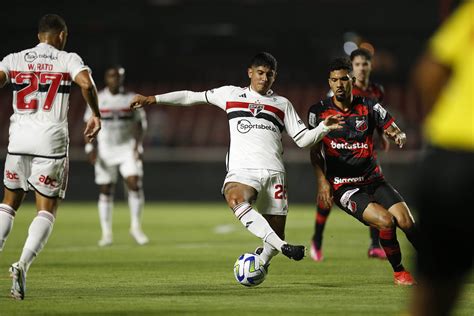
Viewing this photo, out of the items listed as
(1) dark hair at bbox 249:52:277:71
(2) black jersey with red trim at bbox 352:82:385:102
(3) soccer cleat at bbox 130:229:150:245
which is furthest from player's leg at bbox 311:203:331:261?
(3) soccer cleat at bbox 130:229:150:245

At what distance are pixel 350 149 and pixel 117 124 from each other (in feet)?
18.9

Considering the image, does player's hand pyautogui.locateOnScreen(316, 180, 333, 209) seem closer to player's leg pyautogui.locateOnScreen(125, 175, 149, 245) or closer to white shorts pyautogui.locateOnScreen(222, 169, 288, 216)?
white shorts pyautogui.locateOnScreen(222, 169, 288, 216)

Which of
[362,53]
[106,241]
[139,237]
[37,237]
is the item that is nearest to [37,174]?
[37,237]

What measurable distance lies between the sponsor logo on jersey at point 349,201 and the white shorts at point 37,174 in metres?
2.56

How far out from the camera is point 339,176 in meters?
8.98

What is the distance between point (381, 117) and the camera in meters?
8.98

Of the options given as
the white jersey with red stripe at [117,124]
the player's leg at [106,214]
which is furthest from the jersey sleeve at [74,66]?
the white jersey with red stripe at [117,124]

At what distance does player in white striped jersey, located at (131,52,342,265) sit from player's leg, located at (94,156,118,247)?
5157 millimetres

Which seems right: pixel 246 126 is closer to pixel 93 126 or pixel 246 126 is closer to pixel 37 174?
pixel 93 126

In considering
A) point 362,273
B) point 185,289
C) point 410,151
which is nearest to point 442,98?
point 185,289

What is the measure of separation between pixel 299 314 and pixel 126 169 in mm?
7533

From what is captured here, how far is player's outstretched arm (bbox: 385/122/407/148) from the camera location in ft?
28.3

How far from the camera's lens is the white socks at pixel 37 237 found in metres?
7.40

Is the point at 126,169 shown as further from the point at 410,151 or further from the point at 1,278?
the point at 410,151
